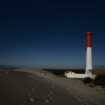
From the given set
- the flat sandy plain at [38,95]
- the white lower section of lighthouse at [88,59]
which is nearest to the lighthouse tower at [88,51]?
the white lower section of lighthouse at [88,59]

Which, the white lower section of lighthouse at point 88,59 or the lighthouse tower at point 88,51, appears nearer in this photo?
the lighthouse tower at point 88,51

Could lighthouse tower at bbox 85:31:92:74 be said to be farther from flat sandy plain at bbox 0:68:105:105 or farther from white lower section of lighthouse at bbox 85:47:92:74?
flat sandy plain at bbox 0:68:105:105

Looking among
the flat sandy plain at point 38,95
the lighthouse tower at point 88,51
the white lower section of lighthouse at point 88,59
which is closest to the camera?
the flat sandy plain at point 38,95

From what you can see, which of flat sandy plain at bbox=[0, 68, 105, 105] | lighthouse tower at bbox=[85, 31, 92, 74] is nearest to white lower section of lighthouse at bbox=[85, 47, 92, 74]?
lighthouse tower at bbox=[85, 31, 92, 74]

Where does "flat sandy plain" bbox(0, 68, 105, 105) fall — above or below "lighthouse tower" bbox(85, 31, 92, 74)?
below

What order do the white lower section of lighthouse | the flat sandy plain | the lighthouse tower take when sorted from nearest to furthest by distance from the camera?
the flat sandy plain, the lighthouse tower, the white lower section of lighthouse

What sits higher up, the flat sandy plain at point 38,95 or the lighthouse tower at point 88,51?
the lighthouse tower at point 88,51

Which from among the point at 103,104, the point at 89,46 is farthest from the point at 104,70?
the point at 103,104

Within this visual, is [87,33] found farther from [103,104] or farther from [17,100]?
[17,100]

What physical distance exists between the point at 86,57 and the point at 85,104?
124ft

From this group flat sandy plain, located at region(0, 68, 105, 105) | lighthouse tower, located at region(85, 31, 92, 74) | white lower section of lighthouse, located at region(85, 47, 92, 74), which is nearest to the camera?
flat sandy plain, located at region(0, 68, 105, 105)

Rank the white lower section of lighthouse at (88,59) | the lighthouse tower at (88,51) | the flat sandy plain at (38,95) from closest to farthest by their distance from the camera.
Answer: the flat sandy plain at (38,95), the lighthouse tower at (88,51), the white lower section of lighthouse at (88,59)

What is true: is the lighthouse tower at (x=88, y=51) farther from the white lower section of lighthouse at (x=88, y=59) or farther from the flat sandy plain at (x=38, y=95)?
the flat sandy plain at (x=38, y=95)

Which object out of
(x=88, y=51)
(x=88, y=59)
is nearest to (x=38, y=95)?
(x=88, y=51)
